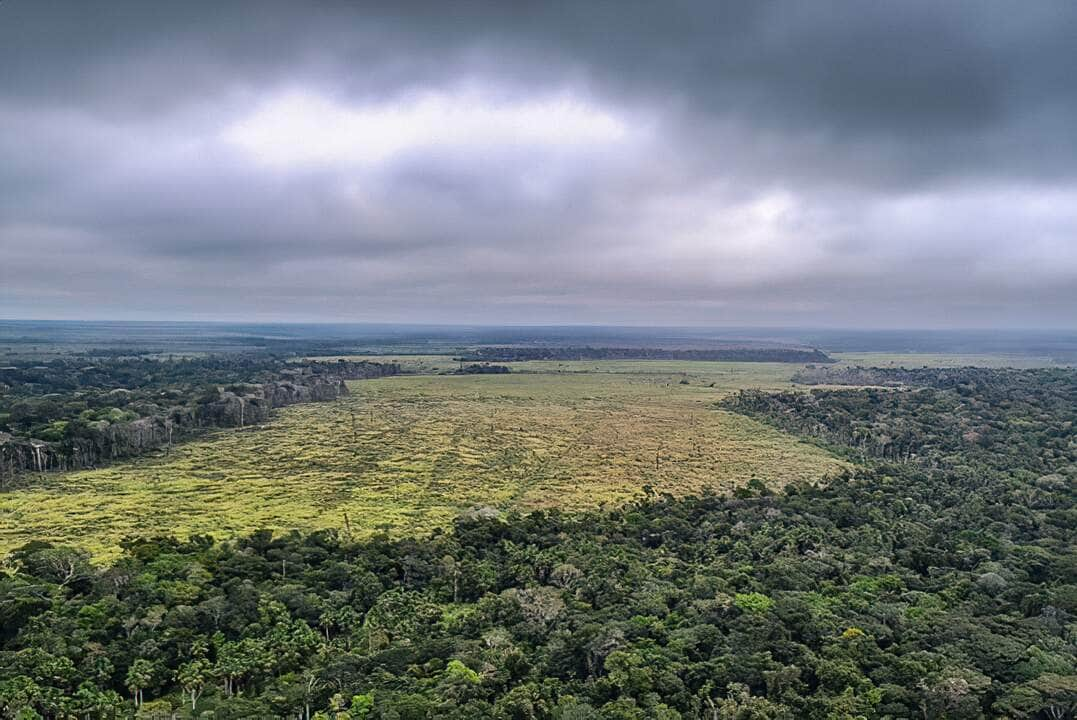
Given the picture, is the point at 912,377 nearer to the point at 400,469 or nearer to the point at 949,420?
the point at 949,420

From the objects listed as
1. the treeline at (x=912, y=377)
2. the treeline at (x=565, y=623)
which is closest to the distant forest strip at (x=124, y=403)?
the treeline at (x=565, y=623)

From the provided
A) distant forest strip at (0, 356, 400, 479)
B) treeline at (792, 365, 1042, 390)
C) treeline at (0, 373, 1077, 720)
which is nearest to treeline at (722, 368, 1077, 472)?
treeline at (792, 365, 1042, 390)

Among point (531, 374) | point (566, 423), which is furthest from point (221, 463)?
point (531, 374)

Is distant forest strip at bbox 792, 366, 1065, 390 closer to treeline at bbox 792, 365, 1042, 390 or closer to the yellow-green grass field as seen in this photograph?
treeline at bbox 792, 365, 1042, 390

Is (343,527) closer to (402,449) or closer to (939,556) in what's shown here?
(402,449)

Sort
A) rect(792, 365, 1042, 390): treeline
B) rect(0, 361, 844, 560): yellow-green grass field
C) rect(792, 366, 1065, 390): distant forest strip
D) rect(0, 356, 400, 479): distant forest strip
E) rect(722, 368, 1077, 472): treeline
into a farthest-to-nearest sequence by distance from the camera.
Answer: rect(792, 365, 1042, 390): treeline
rect(792, 366, 1065, 390): distant forest strip
rect(722, 368, 1077, 472): treeline
rect(0, 356, 400, 479): distant forest strip
rect(0, 361, 844, 560): yellow-green grass field

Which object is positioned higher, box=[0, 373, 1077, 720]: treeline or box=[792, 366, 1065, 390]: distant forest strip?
box=[792, 366, 1065, 390]: distant forest strip
